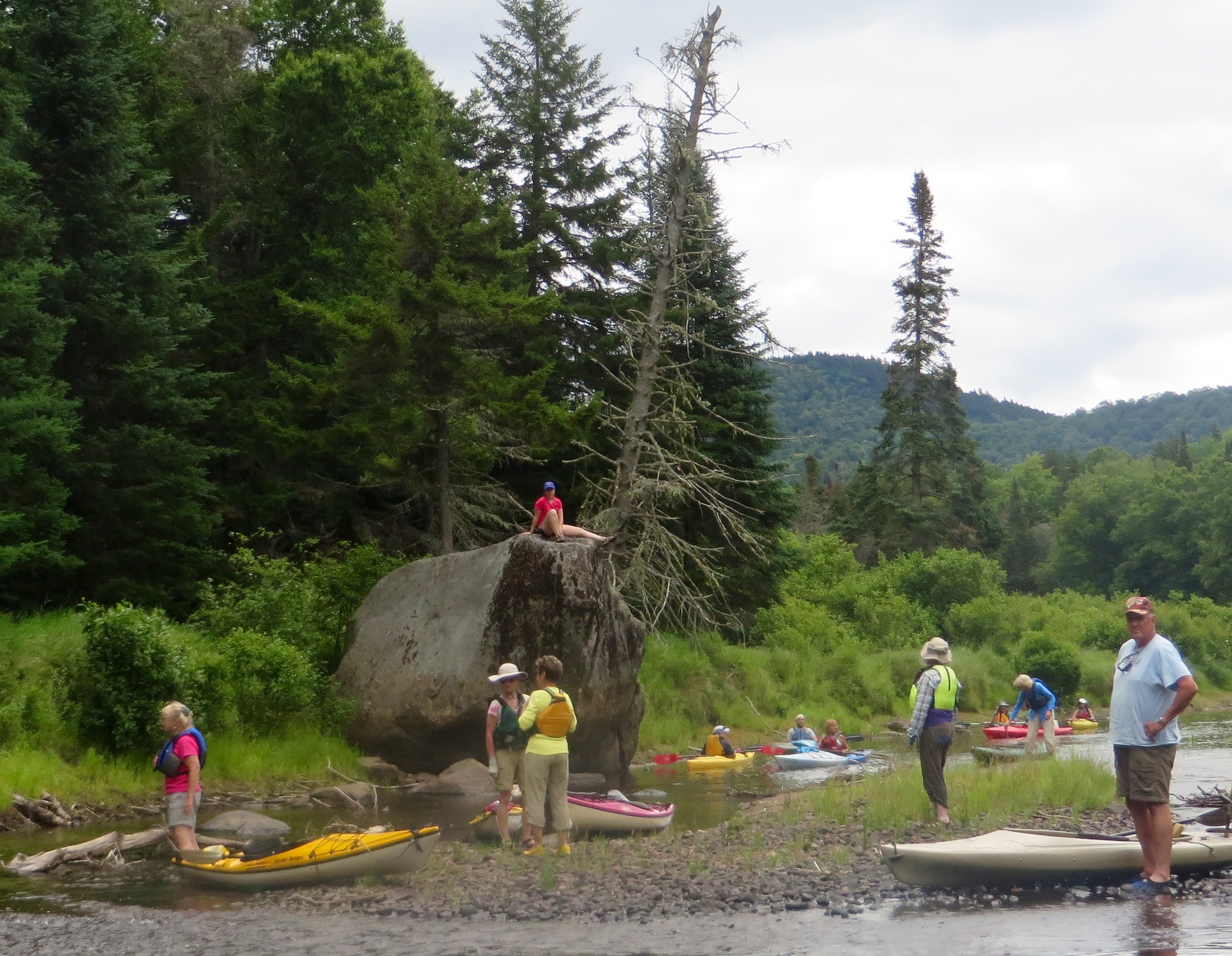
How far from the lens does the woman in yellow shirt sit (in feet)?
40.6

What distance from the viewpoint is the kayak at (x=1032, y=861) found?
10008mm

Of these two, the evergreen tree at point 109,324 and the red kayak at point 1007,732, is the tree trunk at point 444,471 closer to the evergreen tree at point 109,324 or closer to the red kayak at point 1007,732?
the evergreen tree at point 109,324

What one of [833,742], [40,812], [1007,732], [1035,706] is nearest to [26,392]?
[40,812]

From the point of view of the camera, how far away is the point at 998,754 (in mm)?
22578

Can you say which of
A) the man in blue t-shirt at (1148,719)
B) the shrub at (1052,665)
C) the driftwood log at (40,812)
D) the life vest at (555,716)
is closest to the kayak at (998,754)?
the life vest at (555,716)

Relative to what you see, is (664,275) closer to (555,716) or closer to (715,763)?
(715,763)

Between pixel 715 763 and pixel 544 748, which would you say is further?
pixel 715 763

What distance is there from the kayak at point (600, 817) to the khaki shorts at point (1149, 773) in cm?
671

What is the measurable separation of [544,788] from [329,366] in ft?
57.6

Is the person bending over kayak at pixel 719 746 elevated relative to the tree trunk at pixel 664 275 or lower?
lower

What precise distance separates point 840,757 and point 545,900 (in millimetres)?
15186

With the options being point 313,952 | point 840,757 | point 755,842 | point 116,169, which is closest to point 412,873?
point 313,952

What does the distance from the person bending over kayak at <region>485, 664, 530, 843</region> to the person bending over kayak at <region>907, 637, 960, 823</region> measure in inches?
167

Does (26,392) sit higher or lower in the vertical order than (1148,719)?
higher
